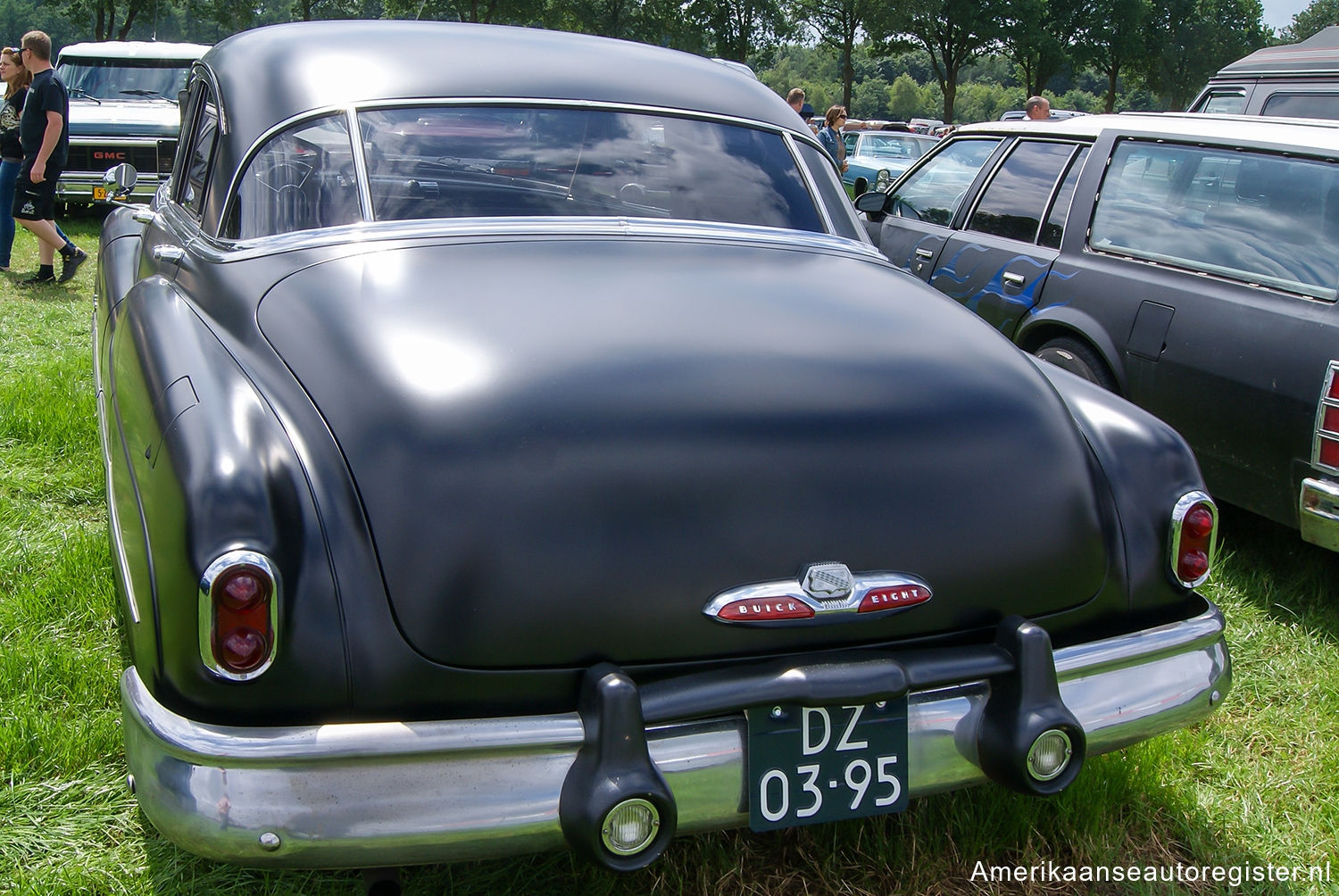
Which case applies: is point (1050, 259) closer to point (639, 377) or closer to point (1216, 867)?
point (1216, 867)

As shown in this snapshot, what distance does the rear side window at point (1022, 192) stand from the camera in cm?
491

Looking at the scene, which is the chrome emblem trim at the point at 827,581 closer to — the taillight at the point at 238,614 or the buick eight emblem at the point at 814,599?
the buick eight emblem at the point at 814,599

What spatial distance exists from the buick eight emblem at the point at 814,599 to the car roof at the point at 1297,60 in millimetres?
7181

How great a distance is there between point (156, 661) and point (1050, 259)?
3.99 meters

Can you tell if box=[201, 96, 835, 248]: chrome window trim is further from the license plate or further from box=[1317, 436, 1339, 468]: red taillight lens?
box=[1317, 436, 1339, 468]: red taillight lens

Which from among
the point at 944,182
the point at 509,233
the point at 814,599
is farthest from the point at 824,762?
the point at 944,182

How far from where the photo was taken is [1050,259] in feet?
15.4

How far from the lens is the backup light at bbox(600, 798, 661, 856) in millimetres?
1729

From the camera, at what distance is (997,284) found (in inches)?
194

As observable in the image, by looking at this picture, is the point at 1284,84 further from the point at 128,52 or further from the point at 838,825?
the point at 128,52

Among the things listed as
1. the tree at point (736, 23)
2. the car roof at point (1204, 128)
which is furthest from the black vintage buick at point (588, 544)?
the tree at point (736, 23)

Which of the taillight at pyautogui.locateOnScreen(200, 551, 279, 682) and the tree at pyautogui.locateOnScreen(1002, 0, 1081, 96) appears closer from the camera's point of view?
the taillight at pyautogui.locateOnScreen(200, 551, 279, 682)

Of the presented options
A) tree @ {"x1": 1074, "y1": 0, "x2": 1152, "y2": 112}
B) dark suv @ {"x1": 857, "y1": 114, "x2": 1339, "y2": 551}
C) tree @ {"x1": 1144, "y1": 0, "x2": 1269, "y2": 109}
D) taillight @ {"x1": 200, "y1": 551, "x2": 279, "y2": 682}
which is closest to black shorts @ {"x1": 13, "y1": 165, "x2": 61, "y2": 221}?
dark suv @ {"x1": 857, "y1": 114, "x2": 1339, "y2": 551}

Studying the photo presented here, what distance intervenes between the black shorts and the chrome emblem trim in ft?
24.8
